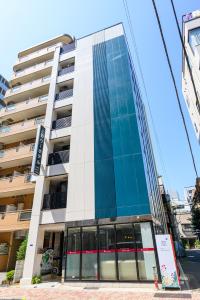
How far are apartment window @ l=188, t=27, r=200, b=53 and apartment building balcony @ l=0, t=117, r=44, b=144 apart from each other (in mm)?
23386

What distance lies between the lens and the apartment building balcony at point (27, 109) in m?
23.3

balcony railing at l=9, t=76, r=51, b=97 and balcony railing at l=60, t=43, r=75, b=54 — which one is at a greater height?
balcony railing at l=60, t=43, r=75, b=54

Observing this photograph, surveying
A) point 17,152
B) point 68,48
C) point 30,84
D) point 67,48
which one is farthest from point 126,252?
point 67,48

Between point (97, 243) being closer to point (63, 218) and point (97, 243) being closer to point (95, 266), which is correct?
point (95, 266)

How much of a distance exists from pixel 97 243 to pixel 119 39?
20.0m

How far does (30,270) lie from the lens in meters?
14.6

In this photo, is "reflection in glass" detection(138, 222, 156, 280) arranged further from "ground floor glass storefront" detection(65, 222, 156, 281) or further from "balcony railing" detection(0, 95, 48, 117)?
"balcony railing" detection(0, 95, 48, 117)

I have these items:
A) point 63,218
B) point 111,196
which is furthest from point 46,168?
point 111,196

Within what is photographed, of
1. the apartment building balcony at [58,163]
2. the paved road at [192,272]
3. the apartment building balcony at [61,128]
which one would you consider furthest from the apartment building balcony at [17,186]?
the paved road at [192,272]

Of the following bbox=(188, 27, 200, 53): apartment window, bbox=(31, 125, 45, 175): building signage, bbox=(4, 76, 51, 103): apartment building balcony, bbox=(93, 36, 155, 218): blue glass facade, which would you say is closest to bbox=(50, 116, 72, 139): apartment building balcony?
bbox=(31, 125, 45, 175): building signage

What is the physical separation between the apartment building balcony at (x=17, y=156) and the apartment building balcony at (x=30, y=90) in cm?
796

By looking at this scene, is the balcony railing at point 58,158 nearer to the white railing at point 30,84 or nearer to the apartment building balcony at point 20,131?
the apartment building balcony at point 20,131

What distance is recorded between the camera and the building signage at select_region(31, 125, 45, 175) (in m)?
17.2

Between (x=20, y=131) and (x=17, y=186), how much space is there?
6.40 meters
